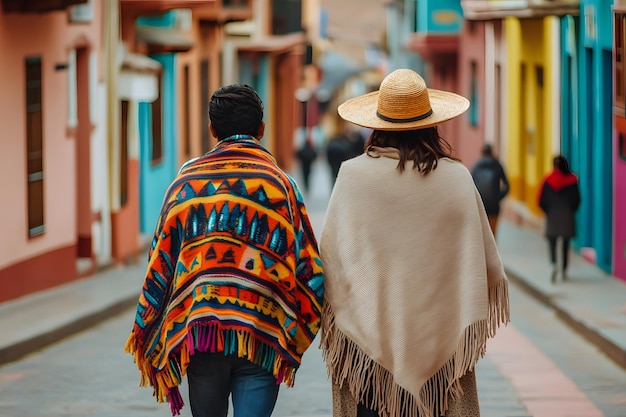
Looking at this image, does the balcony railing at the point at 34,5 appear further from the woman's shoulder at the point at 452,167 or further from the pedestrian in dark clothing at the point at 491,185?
the woman's shoulder at the point at 452,167

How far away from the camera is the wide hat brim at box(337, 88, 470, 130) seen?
206 inches

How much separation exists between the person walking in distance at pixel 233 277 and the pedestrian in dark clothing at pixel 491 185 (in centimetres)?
1278

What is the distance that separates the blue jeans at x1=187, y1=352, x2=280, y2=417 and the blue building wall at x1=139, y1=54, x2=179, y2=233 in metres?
15.8

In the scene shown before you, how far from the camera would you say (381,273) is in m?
5.17

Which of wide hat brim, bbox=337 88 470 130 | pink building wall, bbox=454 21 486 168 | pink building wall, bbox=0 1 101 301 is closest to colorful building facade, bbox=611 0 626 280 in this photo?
pink building wall, bbox=0 1 101 301

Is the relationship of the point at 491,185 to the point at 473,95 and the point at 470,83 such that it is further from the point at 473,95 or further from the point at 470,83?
the point at 470,83

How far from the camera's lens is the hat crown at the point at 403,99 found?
17.3 feet

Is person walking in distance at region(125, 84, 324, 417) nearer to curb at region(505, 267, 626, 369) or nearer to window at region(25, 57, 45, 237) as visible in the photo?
curb at region(505, 267, 626, 369)

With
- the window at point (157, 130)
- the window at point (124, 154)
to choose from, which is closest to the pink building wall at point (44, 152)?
the window at point (124, 154)

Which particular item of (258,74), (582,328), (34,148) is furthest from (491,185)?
(258,74)

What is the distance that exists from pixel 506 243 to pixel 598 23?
4.14 metres

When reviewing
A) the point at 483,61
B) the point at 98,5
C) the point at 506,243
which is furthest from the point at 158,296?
the point at 483,61

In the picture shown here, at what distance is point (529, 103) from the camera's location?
24828 mm

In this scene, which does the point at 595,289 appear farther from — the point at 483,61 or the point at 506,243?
the point at 483,61
